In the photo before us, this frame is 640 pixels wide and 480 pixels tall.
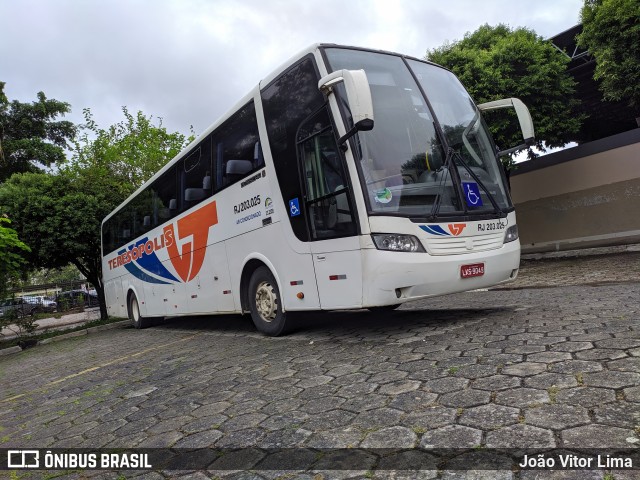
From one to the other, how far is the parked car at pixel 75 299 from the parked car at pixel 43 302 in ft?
1.36

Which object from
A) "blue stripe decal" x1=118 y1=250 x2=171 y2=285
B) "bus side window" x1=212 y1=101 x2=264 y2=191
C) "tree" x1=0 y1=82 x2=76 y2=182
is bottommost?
"blue stripe decal" x1=118 y1=250 x2=171 y2=285

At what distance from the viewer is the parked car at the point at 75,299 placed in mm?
30650

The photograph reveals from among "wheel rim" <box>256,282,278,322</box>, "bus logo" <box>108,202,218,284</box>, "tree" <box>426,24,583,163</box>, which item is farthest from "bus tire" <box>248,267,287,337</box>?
"tree" <box>426,24,583,163</box>

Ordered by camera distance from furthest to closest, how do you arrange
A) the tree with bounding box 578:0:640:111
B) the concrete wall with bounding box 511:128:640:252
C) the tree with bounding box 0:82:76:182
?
1. the tree with bounding box 0:82:76:182
2. the concrete wall with bounding box 511:128:640:252
3. the tree with bounding box 578:0:640:111

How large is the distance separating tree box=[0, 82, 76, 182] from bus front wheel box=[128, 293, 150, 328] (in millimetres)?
19277

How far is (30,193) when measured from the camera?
1595 cm

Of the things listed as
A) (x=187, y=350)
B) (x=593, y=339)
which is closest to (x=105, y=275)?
(x=187, y=350)

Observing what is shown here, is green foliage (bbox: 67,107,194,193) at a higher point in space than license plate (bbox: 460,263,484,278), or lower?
higher

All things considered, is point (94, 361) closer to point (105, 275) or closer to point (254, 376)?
point (254, 376)

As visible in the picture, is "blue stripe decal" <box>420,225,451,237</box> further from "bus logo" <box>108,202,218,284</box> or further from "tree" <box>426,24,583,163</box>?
"tree" <box>426,24,583,163</box>

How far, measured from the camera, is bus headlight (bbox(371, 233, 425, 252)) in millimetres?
4812

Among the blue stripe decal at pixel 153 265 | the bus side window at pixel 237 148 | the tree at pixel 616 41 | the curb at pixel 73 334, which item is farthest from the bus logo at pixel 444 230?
the curb at pixel 73 334

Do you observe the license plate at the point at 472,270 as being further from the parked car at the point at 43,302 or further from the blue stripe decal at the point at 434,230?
the parked car at the point at 43,302

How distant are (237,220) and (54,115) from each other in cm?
3015
